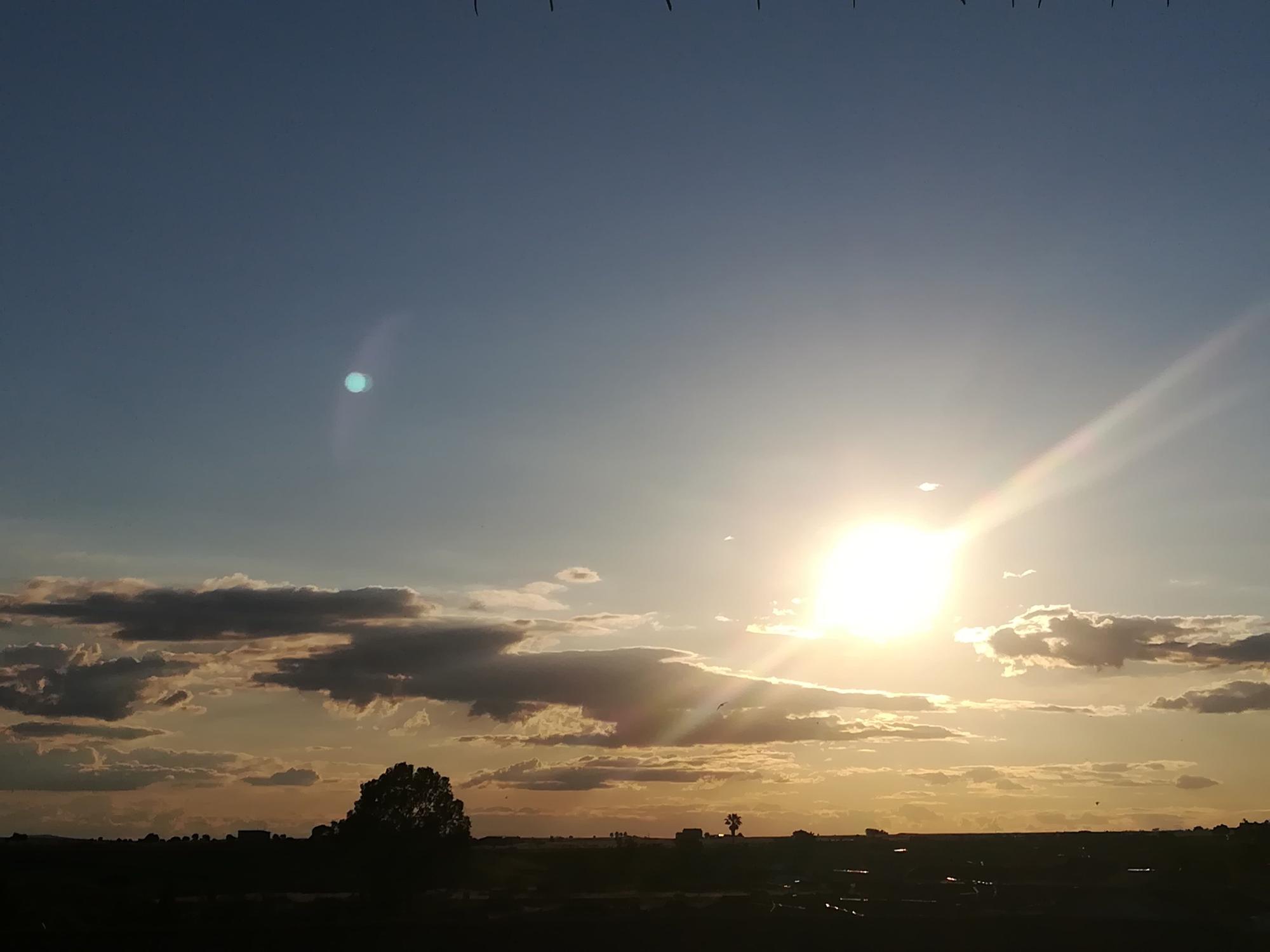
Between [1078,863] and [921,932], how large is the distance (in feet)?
211

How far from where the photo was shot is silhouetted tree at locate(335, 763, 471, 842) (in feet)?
448

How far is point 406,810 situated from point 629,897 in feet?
132

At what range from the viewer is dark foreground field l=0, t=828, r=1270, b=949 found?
264ft

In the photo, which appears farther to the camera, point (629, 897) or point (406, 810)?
point (406, 810)

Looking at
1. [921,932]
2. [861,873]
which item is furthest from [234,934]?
[861,873]

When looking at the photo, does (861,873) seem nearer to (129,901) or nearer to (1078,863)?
(1078,863)

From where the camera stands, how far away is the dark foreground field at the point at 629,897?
80.4 metres

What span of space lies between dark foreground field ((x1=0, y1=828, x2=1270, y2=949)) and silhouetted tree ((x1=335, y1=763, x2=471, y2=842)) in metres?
3.13

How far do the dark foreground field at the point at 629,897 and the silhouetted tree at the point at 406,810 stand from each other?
3126 millimetres

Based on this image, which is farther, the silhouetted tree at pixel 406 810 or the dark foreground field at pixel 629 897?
the silhouetted tree at pixel 406 810

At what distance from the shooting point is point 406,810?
13912 cm

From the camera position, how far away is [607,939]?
79.7 m

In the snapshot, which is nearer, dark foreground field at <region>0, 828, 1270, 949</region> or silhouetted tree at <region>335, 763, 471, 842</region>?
dark foreground field at <region>0, 828, 1270, 949</region>

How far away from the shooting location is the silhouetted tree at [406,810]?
13662 cm
